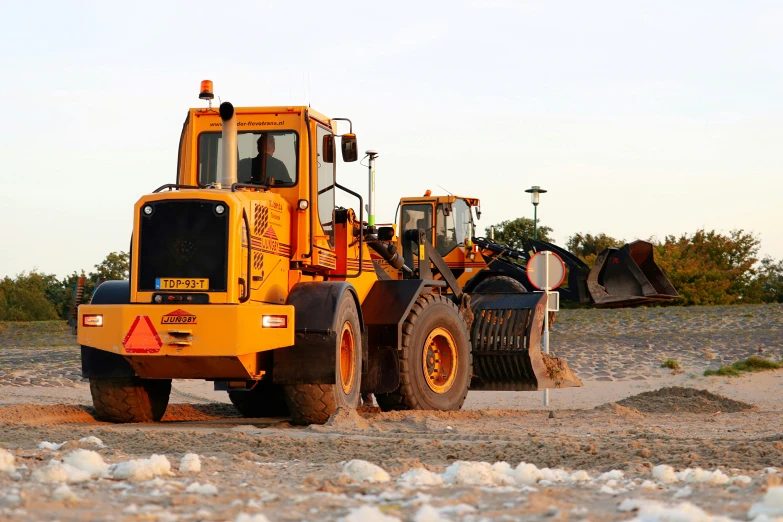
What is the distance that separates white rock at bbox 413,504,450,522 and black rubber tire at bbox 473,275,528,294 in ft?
61.0

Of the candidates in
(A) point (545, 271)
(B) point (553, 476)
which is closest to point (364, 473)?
(B) point (553, 476)

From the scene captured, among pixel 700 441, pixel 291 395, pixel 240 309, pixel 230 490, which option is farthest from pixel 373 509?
pixel 291 395

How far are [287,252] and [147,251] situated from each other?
1.57 meters

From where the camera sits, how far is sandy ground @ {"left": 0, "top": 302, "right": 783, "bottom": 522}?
4.92m

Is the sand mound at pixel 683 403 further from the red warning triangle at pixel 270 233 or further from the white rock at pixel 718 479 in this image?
the white rock at pixel 718 479

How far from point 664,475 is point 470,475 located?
1.07 meters

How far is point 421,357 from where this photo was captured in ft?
41.6

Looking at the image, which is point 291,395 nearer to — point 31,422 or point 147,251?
point 147,251

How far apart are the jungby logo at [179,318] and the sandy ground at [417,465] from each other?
3.25 feet

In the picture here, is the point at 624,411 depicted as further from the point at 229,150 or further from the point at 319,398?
the point at 229,150

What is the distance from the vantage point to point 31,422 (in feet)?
37.8

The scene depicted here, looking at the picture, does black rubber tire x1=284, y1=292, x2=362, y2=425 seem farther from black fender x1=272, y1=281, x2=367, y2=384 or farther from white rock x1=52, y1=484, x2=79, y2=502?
white rock x1=52, y1=484, x2=79, y2=502

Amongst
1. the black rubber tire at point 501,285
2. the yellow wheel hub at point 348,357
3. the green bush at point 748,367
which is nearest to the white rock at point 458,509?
the yellow wheel hub at point 348,357

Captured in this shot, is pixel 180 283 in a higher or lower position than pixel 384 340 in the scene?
higher
